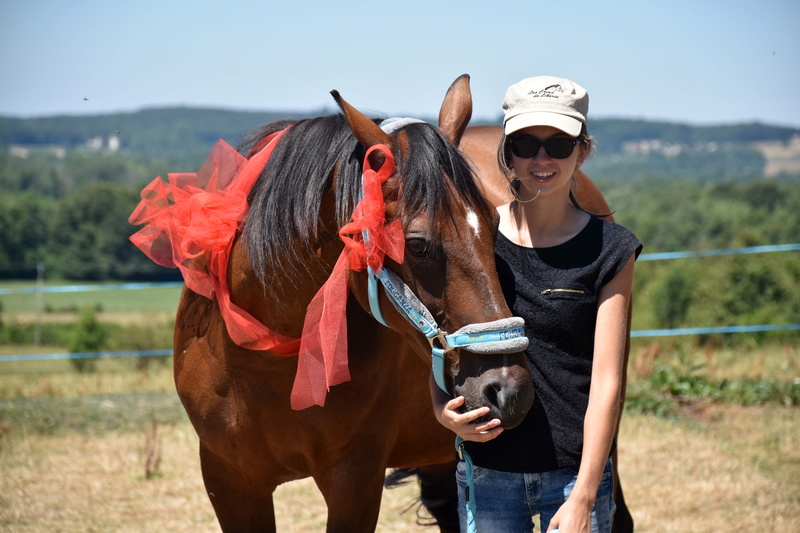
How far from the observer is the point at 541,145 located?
1936 mm

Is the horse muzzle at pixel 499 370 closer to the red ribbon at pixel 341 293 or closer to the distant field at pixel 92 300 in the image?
the red ribbon at pixel 341 293

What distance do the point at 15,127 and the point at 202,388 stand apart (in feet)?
283

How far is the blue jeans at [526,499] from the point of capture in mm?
1886

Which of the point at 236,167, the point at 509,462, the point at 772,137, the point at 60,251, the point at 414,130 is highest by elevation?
the point at 414,130

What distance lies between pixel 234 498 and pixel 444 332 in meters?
1.40

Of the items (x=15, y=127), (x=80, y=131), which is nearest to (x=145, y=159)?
(x=80, y=131)

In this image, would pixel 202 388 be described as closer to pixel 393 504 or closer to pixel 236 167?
pixel 236 167

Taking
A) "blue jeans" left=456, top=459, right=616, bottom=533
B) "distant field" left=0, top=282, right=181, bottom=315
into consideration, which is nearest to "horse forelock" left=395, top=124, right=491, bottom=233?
"blue jeans" left=456, top=459, right=616, bottom=533

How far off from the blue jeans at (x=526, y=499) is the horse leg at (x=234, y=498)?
3.75 ft

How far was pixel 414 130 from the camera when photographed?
6.91 feet

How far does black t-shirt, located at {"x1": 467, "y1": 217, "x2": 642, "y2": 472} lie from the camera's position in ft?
6.22

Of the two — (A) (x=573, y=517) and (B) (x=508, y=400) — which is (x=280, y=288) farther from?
(A) (x=573, y=517)

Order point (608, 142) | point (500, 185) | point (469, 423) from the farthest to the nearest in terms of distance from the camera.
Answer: point (608, 142)
point (500, 185)
point (469, 423)

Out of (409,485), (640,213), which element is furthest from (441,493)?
(640,213)
